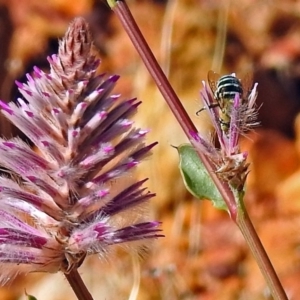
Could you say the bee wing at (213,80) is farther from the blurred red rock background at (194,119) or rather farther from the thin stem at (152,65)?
the blurred red rock background at (194,119)

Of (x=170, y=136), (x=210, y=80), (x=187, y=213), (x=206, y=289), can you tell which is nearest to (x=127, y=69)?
(x=170, y=136)

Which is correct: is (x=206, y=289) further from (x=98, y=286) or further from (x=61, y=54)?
(x=61, y=54)

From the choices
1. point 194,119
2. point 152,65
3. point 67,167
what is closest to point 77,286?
point 67,167

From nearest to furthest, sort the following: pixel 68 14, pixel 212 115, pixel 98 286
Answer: pixel 212 115 → pixel 98 286 → pixel 68 14

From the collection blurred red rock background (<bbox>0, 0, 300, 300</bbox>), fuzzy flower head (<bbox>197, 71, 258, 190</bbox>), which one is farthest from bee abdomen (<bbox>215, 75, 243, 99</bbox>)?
blurred red rock background (<bbox>0, 0, 300, 300</bbox>)

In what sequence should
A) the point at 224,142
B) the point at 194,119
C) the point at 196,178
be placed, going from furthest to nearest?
the point at 194,119 < the point at 196,178 < the point at 224,142

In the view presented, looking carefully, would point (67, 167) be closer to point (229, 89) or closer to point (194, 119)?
point (229, 89)

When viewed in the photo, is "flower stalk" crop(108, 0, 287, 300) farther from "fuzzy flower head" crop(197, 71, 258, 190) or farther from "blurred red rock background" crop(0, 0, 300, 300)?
"blurred red rock background" crop(0, 0, 300, 300)
